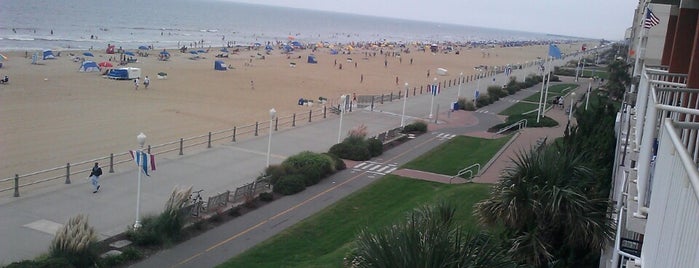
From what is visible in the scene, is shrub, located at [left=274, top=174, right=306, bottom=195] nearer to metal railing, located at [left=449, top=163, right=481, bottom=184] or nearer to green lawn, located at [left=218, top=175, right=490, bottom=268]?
green lawn, located at [left=218, top=175, right=490, bottom=268]

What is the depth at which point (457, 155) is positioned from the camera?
1056 inches

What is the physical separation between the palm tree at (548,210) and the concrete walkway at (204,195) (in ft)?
21.5

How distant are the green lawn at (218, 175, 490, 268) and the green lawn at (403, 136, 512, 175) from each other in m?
2.62

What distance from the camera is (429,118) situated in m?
38.3

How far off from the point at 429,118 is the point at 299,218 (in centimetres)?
2240

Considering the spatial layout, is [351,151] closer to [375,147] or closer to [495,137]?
[375,147]

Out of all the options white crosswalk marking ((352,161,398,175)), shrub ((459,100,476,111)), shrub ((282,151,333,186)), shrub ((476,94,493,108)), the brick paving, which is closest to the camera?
shrub ((282,151,333,186))

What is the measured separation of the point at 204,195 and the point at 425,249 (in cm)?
1325

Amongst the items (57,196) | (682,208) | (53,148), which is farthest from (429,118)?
(682,208)

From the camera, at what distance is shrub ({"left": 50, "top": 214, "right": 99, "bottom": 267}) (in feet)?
41.3

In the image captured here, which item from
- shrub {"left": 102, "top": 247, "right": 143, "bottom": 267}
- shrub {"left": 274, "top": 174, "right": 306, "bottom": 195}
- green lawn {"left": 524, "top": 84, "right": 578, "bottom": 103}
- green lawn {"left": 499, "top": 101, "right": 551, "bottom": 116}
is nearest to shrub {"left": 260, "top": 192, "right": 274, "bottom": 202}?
shrub {"left": 274, "top": 174, "right": 306, "bottom": 195}

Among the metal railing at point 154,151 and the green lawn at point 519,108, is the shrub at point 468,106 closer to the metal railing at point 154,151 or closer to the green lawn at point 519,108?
the green lawn at point 519,108

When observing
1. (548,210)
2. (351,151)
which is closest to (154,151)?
(351,151)

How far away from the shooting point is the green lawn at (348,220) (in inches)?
540
